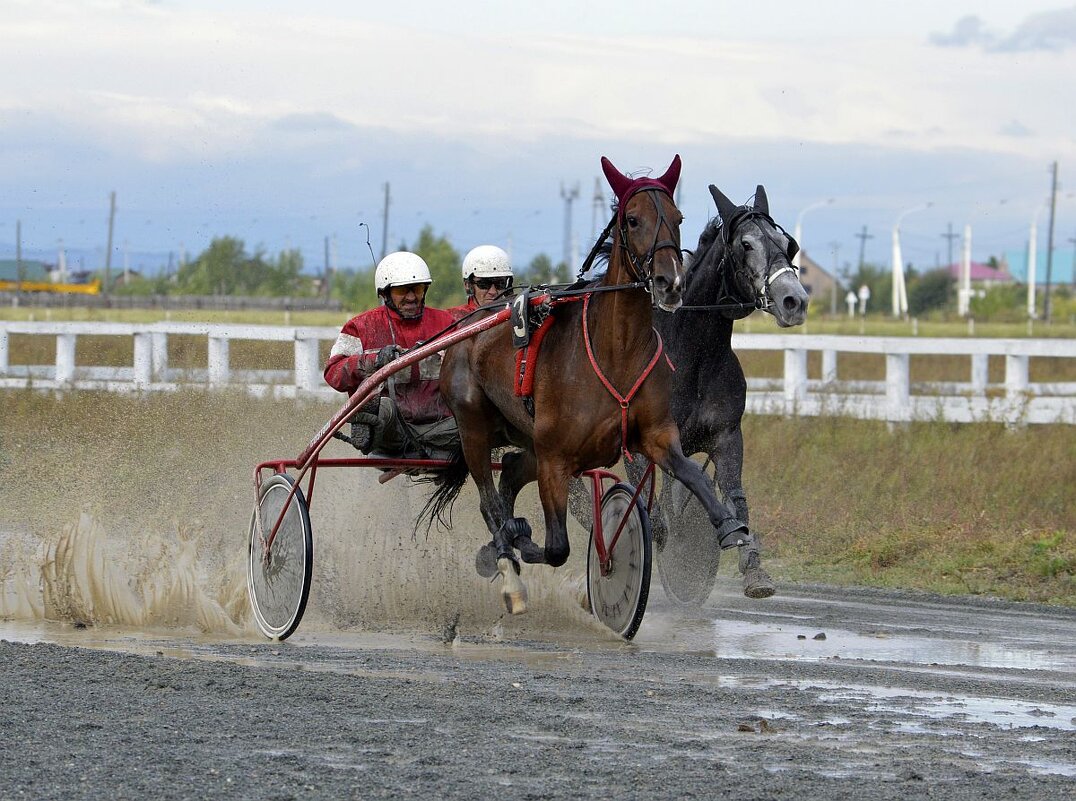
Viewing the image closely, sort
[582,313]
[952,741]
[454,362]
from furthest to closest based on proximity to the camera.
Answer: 1. [454,362]
2. [582,313]
3. [952,741]

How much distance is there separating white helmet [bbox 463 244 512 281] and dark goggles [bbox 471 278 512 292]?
25 millimetres

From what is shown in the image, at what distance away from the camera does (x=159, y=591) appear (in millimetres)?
7691

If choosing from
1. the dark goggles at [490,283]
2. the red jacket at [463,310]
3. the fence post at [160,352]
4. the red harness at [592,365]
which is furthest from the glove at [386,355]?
the fence post at [160,352]

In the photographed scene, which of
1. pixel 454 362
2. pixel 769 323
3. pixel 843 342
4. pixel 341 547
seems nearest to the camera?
pixel 454 362

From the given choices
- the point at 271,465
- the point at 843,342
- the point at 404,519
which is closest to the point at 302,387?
the point at 843,342

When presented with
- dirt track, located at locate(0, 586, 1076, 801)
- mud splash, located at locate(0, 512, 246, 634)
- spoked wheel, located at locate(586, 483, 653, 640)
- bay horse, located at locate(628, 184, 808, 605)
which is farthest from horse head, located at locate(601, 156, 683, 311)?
mud splash, located at locate(0, 512, 246, 634)

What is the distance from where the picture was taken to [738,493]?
279 inches

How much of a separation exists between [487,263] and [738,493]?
7.18 feet

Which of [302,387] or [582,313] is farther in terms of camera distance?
[302,387]

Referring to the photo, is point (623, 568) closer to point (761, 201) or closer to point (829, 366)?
point (761, 201)

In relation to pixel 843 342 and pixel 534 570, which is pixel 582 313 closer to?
pixel 534 570

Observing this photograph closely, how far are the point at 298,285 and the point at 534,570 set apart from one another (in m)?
58.6

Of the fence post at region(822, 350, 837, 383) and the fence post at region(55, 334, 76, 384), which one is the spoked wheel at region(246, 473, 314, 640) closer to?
the fence post at region(822, 350, 837, 383)

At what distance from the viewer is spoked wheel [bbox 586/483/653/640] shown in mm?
6840
